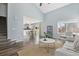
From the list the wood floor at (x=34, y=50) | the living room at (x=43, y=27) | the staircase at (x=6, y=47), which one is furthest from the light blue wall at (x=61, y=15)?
the staircase at (x=6, y=47)

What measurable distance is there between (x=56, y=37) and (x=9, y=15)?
2.53ft

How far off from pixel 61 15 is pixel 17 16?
0.65m

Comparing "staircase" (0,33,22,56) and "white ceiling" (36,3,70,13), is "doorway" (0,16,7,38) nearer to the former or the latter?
"staircase" (0,33,22,56)

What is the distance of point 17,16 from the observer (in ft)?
5.52

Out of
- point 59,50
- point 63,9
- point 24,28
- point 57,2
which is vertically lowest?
point 59,50

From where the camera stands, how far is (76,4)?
5.45ft

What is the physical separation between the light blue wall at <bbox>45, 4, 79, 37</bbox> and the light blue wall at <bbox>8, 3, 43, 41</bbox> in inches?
11.1

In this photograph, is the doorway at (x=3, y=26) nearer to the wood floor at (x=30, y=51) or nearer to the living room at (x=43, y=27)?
the living room at (x=43, y=27)

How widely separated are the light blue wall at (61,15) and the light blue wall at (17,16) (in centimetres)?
28

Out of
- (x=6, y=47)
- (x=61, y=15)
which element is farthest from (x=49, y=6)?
(x=6, y=47)

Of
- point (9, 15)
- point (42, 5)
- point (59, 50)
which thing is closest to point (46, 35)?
point (59, 50)

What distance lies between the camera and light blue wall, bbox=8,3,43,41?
66.1 inches

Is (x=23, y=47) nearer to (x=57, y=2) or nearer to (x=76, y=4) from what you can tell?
(x=57, y=2)

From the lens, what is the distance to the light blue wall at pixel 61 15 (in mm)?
1658
